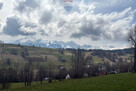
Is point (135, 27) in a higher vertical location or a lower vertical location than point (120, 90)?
higher

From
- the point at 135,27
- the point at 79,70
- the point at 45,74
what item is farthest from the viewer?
the point at 45,74

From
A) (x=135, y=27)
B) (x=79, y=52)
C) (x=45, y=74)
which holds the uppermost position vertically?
(x=135, y=27)

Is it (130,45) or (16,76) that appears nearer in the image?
(130,45)

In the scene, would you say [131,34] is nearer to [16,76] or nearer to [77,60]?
[77,60]

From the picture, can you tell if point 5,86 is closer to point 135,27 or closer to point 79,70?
point 79,70

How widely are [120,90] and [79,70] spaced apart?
64.8 metres

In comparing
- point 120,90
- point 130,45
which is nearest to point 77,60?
point 130,45

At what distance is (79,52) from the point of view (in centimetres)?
8769

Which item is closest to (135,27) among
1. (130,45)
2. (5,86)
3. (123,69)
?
(130,45)

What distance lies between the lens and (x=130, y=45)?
210ft

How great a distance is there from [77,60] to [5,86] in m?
37.3

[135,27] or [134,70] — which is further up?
[135,27]

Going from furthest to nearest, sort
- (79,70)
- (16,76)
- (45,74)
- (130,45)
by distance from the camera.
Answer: (45,74) → (16,76) → (79,70) → (130,45)

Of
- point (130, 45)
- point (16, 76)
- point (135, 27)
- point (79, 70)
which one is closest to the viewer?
point (135, 27)
